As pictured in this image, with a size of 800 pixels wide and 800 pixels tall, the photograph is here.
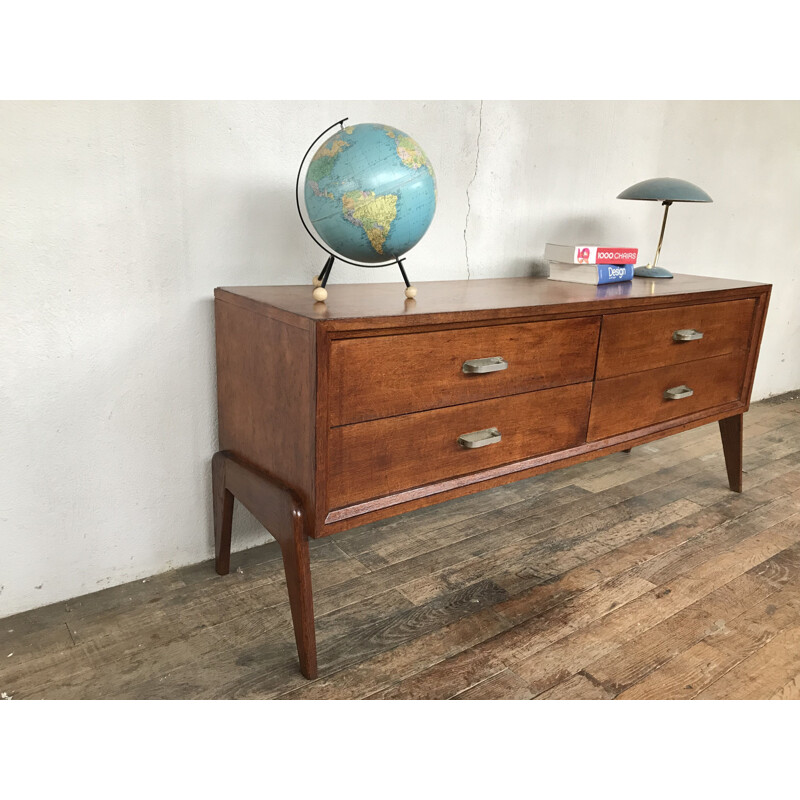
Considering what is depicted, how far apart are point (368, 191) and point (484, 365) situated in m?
Result: 0.47

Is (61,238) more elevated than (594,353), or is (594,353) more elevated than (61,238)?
(61,238)

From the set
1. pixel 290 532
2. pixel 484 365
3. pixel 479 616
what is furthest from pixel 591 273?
pixel 290 532

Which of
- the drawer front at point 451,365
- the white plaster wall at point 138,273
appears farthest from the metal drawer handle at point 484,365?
the white plaster wall at point 138,273

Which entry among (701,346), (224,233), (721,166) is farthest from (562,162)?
(224,233)

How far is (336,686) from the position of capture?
4.61 feet

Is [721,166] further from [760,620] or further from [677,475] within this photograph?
[760,620]

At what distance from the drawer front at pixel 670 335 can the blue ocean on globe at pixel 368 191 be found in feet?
2.23

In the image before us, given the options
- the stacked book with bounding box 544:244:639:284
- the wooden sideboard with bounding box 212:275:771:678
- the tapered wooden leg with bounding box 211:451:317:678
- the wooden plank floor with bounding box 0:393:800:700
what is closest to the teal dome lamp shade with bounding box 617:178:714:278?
the stacked book with bounding box 544:244:639:284

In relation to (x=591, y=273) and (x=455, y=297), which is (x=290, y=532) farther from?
(x=591, y=273)

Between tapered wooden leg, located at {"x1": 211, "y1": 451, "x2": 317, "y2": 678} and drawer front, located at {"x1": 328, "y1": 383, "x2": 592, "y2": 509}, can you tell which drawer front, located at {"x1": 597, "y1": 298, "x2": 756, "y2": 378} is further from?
tapered wooden leg, located at {"x1": 211, "y1": 451, "x2": 317, "y2": 678}

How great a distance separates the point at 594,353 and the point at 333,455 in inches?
33.1

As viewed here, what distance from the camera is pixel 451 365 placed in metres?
1.51

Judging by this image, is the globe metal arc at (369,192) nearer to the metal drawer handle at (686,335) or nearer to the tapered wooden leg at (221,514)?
the tapered wooden leg at (221,514)

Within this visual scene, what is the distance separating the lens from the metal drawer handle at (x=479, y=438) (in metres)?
1.59
